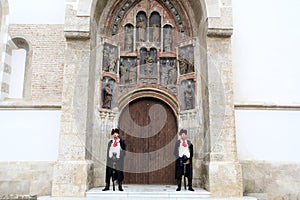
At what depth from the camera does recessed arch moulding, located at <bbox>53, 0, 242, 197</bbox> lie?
6.72 metres

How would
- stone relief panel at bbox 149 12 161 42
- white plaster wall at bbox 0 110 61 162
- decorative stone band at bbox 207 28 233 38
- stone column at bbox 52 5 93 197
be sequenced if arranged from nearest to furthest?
stone column at bbox 52 5 93 197 < decorative stone band at bbox 207 28 233 38 < white plaster wall at bbox 0 110 61 162 < stone relief panel at bbox 149 12 161 42

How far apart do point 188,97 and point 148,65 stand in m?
1.48

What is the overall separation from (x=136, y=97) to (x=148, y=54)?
1.30m

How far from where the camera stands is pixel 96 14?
7.72 metres

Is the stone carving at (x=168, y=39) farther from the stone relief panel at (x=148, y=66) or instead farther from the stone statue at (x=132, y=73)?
the stone statue at (x=132, y=73)

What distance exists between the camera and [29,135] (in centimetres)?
723

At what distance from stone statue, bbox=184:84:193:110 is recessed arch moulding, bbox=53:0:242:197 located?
0.07m

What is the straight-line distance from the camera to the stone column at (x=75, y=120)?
6.39 meters

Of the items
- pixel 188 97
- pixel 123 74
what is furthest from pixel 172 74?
pixel 123 74

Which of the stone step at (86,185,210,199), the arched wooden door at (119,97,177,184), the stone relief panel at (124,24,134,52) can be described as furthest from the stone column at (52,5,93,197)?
the stone relief panel at (124,24,134,52)

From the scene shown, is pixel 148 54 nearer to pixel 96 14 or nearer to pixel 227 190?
pixel 96 14

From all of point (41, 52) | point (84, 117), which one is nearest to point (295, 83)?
point (84, 117)

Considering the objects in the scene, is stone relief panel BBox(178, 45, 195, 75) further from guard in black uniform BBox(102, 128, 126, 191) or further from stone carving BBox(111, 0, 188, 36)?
guard in black uniform BBox(102, 128, 126, 191)

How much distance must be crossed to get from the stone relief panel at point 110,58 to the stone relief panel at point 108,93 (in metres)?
0.28
